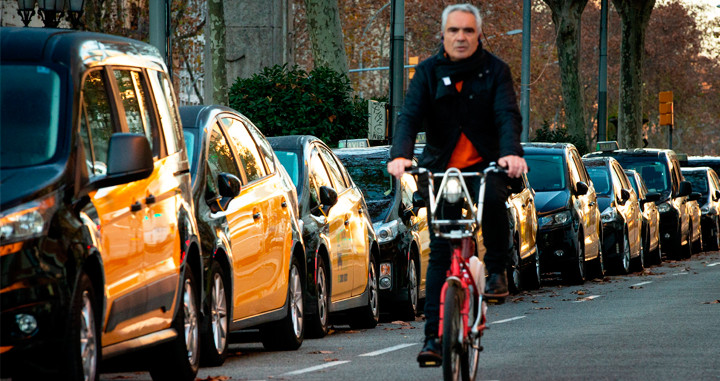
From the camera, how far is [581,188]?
21547mm

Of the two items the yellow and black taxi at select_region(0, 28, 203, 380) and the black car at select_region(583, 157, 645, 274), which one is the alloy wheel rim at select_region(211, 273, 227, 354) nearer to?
the yellow and black taxi at select_region(0, 28, 203, 380)

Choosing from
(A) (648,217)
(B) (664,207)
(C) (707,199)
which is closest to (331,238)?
(A) (648,217)

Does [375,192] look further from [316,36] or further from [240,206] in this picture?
[316,36]

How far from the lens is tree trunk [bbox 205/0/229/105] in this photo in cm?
2417

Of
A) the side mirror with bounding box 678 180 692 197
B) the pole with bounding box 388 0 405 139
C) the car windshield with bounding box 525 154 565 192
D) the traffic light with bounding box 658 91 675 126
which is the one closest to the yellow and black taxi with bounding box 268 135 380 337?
the car windshield with bounding box 525 154 565 192

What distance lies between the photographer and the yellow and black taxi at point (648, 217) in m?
27.8

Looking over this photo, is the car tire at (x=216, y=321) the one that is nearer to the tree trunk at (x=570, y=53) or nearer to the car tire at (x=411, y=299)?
the car tire at (x=411, y=299)

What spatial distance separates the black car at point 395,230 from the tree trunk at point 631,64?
36.2m

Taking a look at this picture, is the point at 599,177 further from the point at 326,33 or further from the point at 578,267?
the point at 326,33

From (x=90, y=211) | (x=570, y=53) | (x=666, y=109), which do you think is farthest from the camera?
(x=666, y=109)

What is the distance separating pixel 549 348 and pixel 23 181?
516cm

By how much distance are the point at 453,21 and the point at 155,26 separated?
9.40 meters

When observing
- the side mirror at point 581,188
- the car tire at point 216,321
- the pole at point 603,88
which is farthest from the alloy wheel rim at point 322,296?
the pole at point 603,88

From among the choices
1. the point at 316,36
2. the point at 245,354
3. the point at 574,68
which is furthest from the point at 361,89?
the point at 245,354
